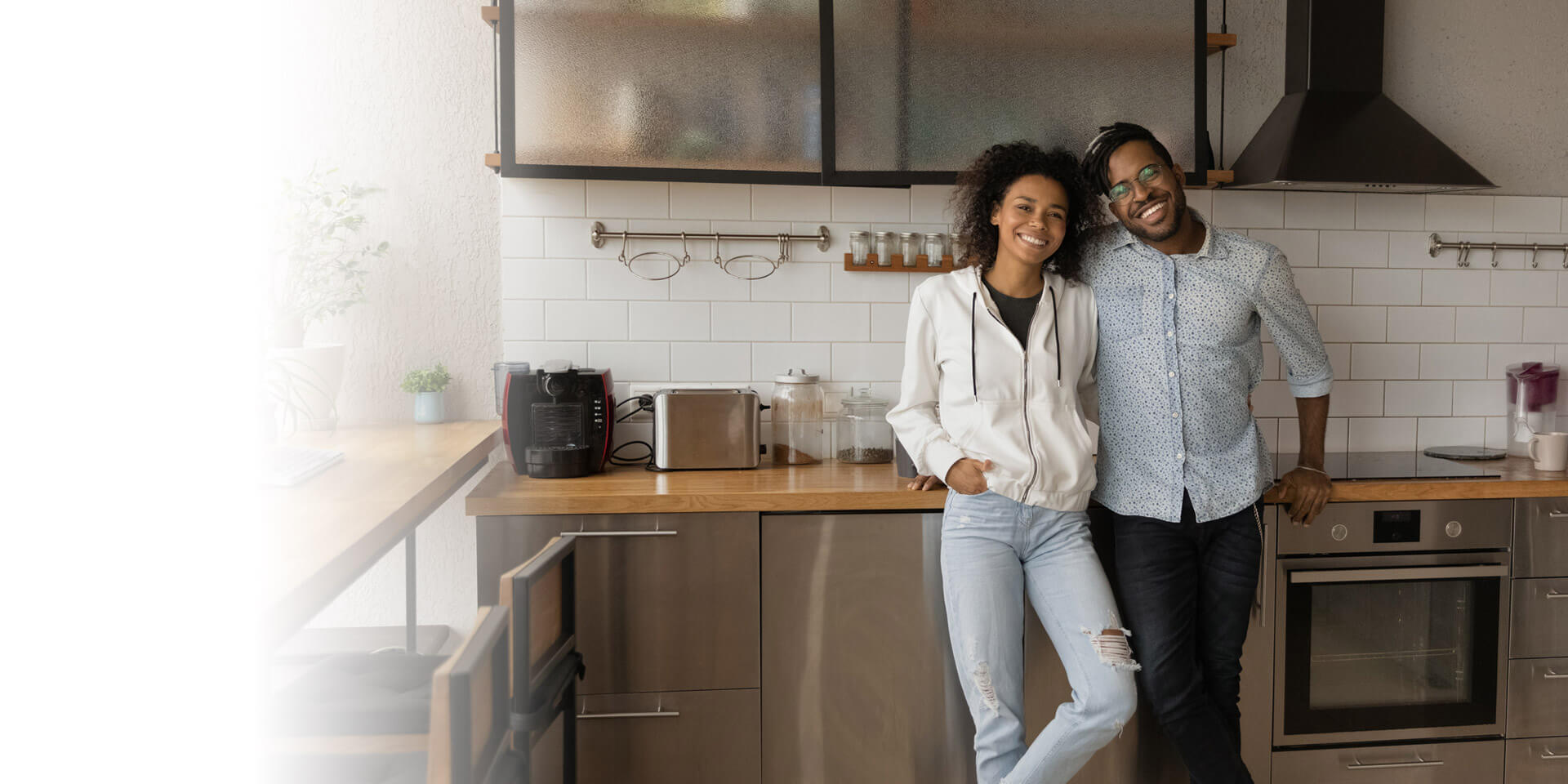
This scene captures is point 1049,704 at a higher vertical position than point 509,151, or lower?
lower

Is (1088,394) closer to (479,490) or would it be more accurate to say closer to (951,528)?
(951,528)

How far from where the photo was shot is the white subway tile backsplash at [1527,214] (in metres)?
3.04

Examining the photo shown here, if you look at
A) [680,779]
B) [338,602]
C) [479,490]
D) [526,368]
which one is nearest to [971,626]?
[680,779]

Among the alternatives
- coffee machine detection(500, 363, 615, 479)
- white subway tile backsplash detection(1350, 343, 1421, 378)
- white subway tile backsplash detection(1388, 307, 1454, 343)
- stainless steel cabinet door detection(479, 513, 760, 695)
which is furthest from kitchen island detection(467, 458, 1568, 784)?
white subway tile backsplash detection(1388, 307, 1454, 343)

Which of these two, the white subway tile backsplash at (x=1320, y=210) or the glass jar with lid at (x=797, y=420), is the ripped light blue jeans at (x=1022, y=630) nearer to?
the glass jar with lid at (x=797, y=420)

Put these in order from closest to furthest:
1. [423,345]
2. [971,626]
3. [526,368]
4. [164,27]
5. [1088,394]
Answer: [971,626], [1088,394], [164,27], [526,368], [423,345]

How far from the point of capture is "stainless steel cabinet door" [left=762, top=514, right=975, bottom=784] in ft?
7.38

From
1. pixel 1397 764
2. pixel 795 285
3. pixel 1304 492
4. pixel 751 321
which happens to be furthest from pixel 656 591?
pixel 1397 764

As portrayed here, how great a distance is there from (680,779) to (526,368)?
1105 millimetres

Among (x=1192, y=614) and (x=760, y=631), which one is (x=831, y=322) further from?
(x=1192, y=614)

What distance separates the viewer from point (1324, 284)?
9.77 feet

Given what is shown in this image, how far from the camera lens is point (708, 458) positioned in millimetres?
2543

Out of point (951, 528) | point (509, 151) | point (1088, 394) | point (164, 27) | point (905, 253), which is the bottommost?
point (951, 528)

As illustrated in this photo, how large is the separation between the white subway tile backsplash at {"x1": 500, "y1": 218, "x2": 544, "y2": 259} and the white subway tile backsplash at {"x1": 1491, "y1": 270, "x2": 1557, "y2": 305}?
9.42 feet
